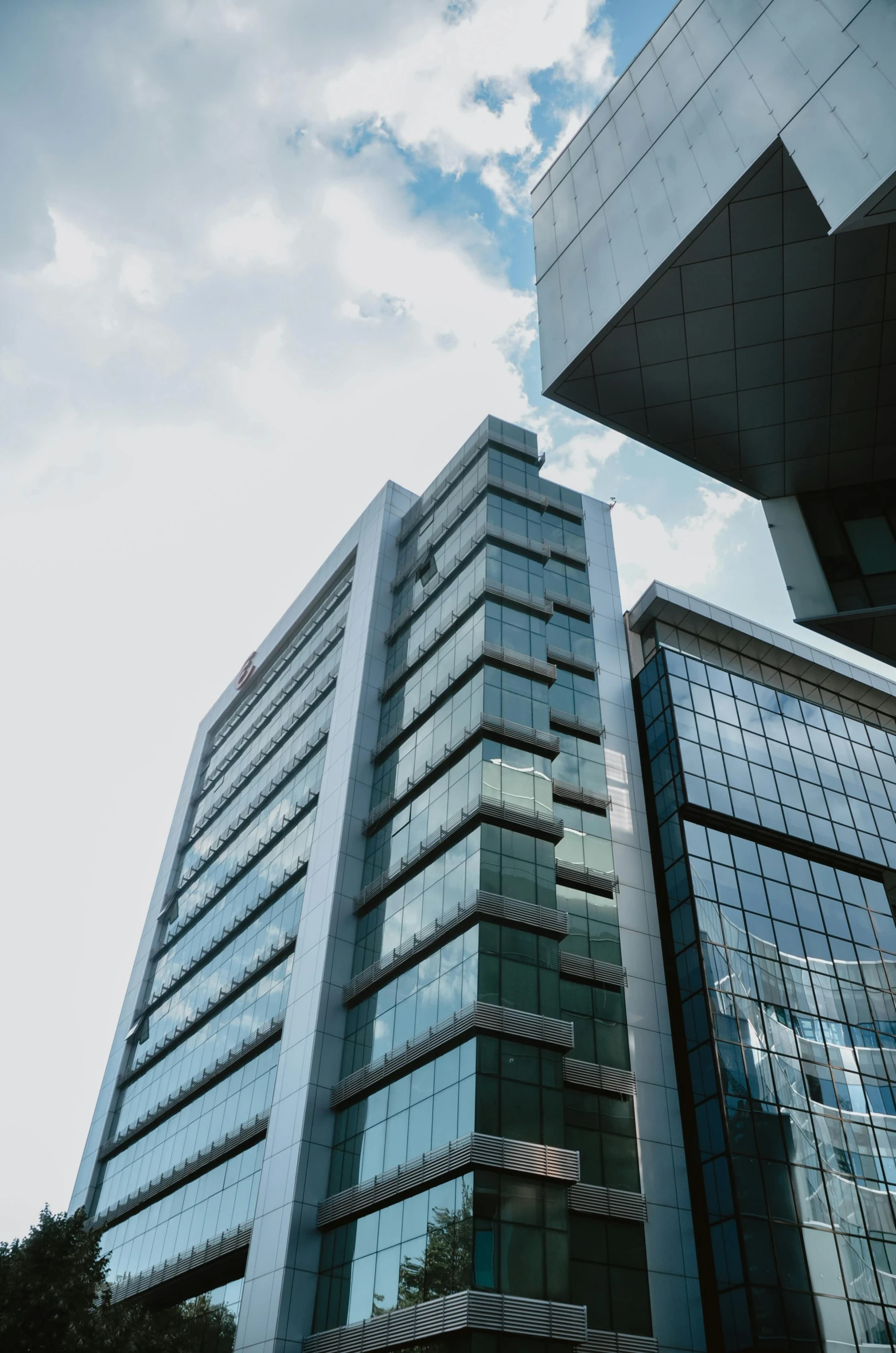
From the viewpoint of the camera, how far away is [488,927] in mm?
35500

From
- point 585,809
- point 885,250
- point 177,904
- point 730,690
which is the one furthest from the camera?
point 177,904

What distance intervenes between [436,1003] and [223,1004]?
2053 cm

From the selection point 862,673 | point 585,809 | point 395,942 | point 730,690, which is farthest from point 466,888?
point 862,673

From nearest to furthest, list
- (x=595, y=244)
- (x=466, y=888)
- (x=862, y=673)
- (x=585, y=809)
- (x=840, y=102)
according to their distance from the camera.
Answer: (x=840, y=102) < (x=595, y=244) < (x=466, y=888) < (x=585, y=809) < (x=862, y=673)

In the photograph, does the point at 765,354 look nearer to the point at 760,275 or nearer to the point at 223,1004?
the point at 760,275

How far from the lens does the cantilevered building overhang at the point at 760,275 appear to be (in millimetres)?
21016

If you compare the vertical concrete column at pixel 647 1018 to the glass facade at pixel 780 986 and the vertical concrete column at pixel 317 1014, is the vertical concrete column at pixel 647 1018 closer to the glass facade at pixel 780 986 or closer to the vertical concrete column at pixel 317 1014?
the glass facade at pixel 780 986

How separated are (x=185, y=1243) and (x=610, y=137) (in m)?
44.8

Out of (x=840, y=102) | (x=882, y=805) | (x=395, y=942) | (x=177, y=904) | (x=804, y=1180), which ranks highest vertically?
(x=177, y=904)

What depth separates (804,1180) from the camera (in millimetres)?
33281

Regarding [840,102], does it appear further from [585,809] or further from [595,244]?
[585,809]

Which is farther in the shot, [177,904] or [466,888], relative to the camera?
[177,904]

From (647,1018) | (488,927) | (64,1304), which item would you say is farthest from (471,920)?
(64,1304)

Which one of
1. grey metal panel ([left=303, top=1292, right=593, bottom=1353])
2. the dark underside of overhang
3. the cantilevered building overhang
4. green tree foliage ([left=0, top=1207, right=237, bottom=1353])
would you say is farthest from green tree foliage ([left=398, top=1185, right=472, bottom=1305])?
the dark underside of overhang
